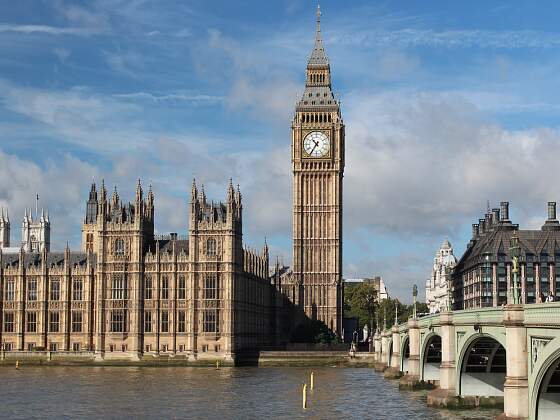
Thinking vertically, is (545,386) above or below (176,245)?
below

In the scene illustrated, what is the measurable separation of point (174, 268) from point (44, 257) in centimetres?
2007

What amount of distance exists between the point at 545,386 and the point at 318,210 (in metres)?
129

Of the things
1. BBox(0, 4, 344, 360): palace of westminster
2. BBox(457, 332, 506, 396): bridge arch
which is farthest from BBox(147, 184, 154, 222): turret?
BBox(457, 332, 506, 396): bridge arch

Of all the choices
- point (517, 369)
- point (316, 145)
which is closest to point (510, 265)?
point (316, 145)

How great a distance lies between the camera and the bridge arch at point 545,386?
1671 inches

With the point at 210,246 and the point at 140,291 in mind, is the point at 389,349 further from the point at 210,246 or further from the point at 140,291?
the point at 140,291

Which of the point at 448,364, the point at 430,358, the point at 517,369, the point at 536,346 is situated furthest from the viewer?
the point at 430,358

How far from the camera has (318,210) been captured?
17450 cm

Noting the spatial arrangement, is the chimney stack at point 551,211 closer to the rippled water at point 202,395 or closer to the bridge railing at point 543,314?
the rippled water at point 202,395

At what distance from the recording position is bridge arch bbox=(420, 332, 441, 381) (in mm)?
86706

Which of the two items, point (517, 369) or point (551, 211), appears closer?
point (517, 369)

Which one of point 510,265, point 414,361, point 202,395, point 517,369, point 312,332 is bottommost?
point 202,395

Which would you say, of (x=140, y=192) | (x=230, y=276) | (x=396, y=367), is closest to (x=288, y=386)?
(x=396, y=367)

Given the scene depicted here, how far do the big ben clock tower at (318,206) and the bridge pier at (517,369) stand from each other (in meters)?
123
